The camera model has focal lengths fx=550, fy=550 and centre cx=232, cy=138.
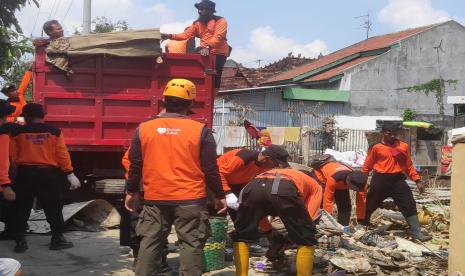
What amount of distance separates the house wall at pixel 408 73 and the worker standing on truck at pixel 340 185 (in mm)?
18582

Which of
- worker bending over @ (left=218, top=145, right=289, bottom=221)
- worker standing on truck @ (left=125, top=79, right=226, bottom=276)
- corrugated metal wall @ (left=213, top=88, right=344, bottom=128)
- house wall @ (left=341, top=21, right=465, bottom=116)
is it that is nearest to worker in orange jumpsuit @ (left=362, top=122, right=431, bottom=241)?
worker bending over @ (left=218, top=145, right=289, bottom=221)

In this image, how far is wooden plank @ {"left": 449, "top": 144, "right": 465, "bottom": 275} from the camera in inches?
172

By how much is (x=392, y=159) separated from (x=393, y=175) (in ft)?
0.76

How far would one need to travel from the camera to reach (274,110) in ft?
78.3

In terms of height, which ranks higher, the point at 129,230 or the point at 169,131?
the point at 169,131

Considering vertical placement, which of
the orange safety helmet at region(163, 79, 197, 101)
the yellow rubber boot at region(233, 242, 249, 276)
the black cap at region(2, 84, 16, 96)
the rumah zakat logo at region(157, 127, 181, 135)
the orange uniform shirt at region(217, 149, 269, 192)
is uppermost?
the black cap at region(2, 84, 16, 96)

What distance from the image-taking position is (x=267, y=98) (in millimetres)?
24328

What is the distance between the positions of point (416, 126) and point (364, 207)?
31.8 ft

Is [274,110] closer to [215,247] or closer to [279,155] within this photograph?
[279,155]

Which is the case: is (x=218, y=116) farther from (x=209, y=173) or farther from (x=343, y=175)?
(x=209, y=173)

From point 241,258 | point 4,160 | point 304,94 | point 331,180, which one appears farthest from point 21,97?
point 304,94

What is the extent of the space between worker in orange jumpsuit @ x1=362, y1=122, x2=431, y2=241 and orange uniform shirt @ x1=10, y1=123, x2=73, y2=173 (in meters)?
4.50

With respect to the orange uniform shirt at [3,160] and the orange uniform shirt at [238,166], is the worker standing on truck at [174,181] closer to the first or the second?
the orange uniform shirt at [3,160]

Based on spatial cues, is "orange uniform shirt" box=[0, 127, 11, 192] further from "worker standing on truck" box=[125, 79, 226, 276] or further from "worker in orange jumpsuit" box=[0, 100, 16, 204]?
"worker standing on truck" box=[125, 79, 226, 276]
